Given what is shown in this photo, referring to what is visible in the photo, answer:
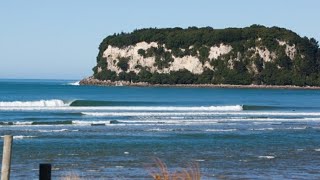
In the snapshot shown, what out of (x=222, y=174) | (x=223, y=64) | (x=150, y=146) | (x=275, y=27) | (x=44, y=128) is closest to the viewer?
(x=222, y=174)

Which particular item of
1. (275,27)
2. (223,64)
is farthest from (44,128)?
(275,27)

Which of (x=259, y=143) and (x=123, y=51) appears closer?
(x=259, y=143)

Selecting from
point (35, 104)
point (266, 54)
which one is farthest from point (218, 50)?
point (35, 104)

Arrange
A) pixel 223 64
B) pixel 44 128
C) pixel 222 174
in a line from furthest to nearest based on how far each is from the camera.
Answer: pixel 223 64 → pixel 44 128 → pixel 222 174

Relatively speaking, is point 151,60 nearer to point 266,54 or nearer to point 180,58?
point 180,58

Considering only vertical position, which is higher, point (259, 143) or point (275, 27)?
point (275, 27)

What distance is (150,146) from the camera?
91.4 ft

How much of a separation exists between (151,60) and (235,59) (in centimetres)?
2174

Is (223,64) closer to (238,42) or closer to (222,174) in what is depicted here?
(238,42)

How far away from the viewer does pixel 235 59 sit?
179125 millimetres

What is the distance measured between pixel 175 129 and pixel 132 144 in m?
9.11

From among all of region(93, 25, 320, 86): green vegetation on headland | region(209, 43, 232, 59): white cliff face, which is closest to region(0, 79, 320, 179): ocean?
region(93, 25, 320, 86): green vegetation on headland

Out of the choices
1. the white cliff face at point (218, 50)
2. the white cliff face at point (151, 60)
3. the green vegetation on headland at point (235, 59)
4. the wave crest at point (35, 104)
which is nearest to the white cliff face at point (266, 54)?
the green vegetation on headland at point (235, 59)

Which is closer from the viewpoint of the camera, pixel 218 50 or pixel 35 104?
pixel 35 104
